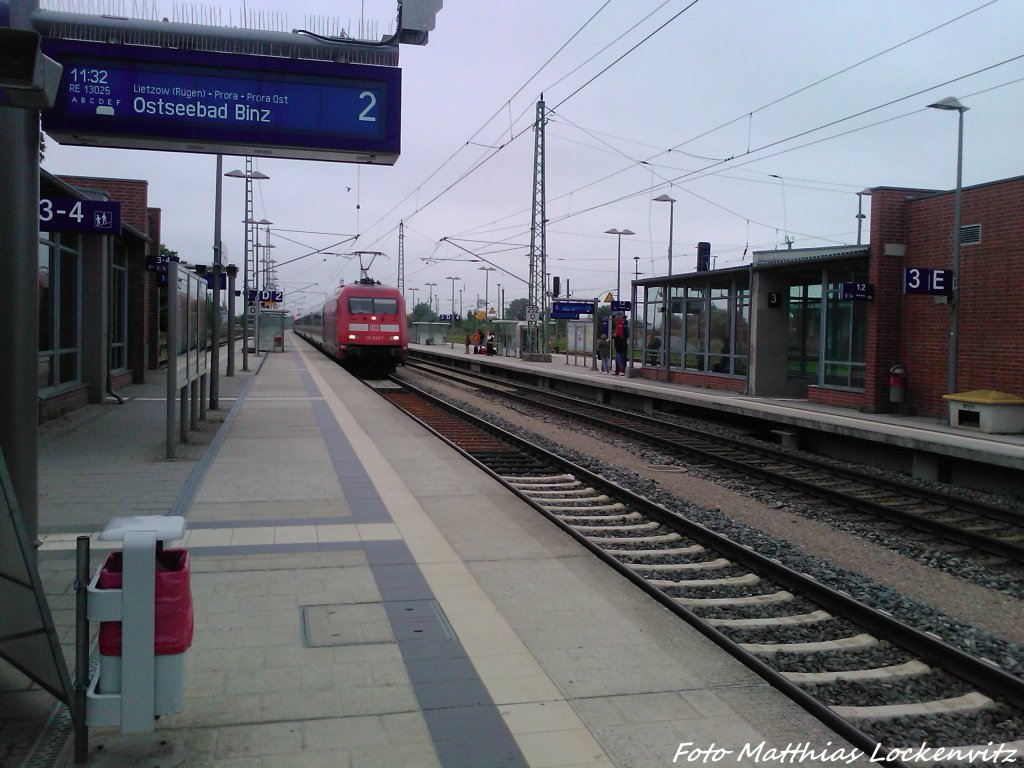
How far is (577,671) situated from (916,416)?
14948mm

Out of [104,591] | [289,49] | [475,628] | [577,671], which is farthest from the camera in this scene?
[289,49]

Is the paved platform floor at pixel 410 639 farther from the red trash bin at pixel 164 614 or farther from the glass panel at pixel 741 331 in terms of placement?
the glass panel at pixel 741 331

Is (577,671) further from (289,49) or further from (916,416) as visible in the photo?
(916,416)

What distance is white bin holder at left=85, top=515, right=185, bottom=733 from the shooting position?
351 cm

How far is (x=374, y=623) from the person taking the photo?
5168 mm

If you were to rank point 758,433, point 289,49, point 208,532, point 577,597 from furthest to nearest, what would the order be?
point 758,433 → point 289,49 → point 208,532 → point 577,597

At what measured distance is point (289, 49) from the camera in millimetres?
9078

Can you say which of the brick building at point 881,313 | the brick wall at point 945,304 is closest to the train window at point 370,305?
the brick building at point 881,313

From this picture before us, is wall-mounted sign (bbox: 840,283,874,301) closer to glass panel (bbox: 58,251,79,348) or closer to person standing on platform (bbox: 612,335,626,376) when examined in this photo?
person standing on platform (bbox: 612,335,626,376)

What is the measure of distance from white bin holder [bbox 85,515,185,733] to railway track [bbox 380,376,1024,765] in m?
2.85

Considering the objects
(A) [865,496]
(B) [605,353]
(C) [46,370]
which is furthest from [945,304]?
(C) [46,370]

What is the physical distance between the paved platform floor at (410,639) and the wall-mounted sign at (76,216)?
3157 millimetres

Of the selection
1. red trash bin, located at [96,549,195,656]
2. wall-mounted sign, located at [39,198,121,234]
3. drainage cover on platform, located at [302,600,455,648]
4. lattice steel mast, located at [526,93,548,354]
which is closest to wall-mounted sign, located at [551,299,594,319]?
lattice steel mast, located at [526,93,548,354]

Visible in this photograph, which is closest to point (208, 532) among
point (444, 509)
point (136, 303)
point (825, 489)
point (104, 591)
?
point (444, 509)
